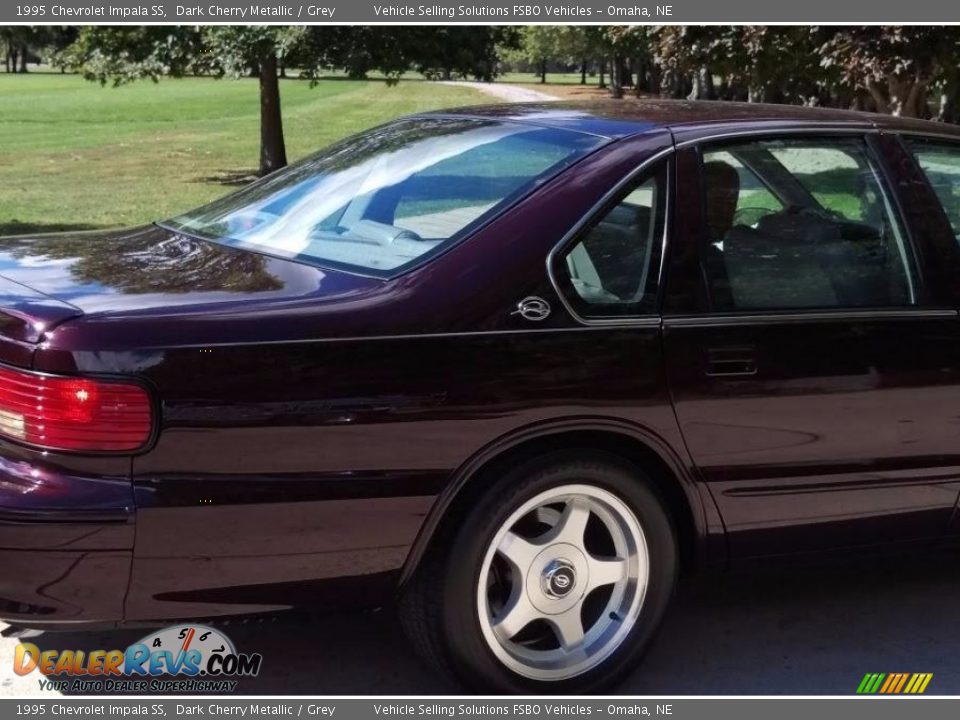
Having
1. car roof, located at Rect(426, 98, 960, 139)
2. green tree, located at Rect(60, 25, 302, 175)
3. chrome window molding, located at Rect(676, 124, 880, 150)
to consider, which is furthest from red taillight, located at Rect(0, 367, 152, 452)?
green tree, located at Rect(60, 25, 302, 175)

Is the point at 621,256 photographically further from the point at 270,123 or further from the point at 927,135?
the point at 270,123

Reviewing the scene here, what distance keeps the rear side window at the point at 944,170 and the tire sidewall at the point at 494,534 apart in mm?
1454

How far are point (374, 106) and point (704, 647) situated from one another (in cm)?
5190

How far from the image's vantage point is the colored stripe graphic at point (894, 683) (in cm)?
378

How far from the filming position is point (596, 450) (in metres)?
3.42

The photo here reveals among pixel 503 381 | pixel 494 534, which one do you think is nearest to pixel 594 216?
pixel 503 381

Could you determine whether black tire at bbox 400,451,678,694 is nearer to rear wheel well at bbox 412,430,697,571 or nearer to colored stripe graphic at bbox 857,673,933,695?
rear wheel well at bbox 412,430,697,571

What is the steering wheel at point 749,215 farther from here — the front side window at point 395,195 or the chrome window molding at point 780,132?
the front side window at point 395,195

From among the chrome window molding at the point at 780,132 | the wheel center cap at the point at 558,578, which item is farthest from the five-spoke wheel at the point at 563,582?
the chrome window molding at the point at 780,132

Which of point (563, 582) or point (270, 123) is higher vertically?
point (563, 582)

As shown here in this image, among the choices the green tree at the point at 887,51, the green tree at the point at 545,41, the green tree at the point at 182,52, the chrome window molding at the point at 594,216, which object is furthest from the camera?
the green tree at the point at 545,41

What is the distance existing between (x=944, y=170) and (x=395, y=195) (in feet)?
5.93

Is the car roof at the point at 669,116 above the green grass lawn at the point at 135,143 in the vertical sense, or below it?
above

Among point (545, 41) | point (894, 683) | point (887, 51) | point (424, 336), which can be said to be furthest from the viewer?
point (545, 41)
